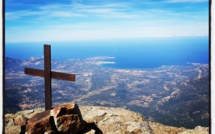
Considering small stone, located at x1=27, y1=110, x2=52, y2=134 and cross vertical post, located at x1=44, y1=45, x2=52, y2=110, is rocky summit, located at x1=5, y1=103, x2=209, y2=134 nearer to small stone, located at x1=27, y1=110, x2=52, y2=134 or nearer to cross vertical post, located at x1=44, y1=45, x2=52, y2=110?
small stone, located at x1=27, y1=110, x2=52, y2=134

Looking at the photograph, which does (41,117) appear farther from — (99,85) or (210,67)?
(99,85)

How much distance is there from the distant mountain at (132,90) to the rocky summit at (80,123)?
22.4m

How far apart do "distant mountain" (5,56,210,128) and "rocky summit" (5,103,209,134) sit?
22.4 meters

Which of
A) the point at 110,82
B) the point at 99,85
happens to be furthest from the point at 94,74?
the point at 99,85

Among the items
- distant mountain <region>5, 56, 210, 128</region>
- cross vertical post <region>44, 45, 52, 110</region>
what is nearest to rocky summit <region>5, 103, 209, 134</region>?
cross vertical post <region>44, 45, 52, 110</region>

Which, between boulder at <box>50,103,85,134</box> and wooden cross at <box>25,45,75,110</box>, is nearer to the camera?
boulder at <box>50,103,85,134</box>

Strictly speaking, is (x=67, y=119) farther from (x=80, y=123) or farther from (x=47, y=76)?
(x=47, y=76)

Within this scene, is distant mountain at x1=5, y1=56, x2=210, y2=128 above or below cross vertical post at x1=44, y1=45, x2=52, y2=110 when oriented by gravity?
below

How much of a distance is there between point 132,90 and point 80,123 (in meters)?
65.4

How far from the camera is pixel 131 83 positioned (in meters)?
79.7

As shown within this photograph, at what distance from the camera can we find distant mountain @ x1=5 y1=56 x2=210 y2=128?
36.4 meters

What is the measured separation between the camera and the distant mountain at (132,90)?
36375 millimetres

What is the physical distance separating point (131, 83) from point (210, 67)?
76.7m

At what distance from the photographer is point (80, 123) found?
5.65m
